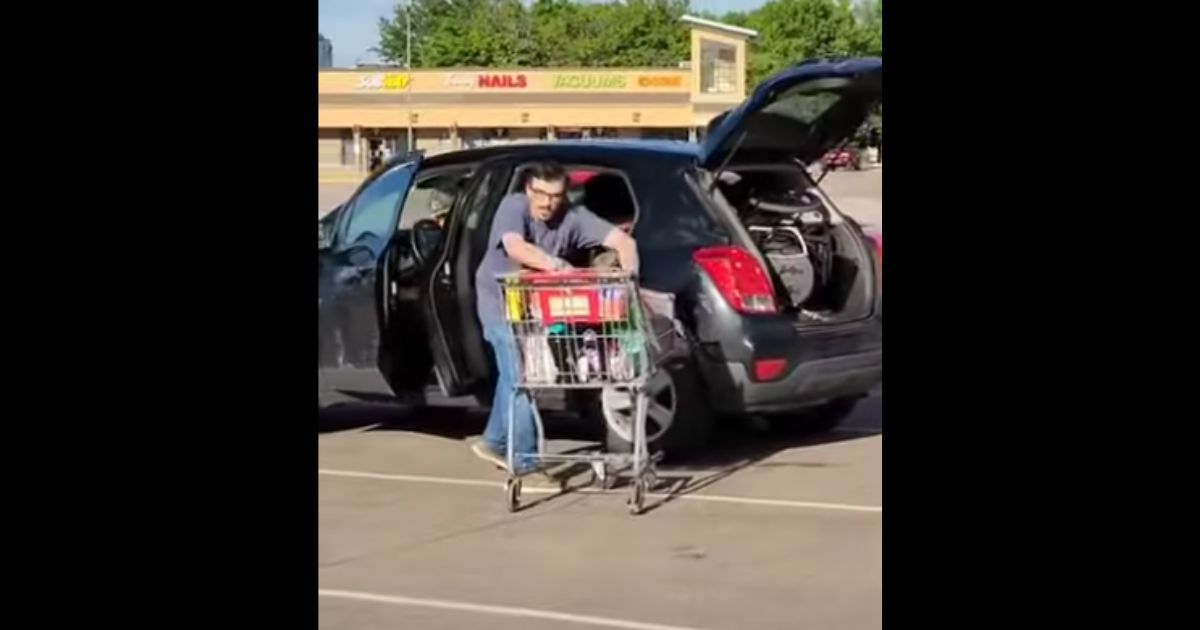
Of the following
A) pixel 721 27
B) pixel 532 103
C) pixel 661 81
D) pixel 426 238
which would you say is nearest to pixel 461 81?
pixel 532 103

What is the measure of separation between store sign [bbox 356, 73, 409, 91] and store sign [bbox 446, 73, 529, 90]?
22 centimetres

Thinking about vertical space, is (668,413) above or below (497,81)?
below

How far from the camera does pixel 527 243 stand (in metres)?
6.39

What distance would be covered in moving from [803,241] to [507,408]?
157cm

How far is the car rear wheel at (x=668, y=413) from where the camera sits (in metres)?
6.63

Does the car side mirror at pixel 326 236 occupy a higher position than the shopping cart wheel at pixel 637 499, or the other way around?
the car side mirror at pixel 326 236

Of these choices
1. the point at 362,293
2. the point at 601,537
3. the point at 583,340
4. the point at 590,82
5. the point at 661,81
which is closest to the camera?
the point at 601,537

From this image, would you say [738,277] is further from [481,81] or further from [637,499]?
[481,81]

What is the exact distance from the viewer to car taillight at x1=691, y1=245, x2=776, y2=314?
254 inches

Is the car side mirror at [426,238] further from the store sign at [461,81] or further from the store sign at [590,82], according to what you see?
the store sign at [590,82]

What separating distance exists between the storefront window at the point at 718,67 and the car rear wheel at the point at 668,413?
135 centimetres

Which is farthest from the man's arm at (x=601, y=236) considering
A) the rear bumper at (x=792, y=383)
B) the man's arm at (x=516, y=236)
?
the rear bumper at (x=792, y=383)
